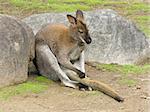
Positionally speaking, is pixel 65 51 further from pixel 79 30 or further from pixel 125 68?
pixel 125 68

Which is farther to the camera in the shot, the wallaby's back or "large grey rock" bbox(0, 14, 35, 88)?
the wallaby's back

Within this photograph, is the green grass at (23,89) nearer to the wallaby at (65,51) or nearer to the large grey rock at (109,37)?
the wallaby at (65,51)

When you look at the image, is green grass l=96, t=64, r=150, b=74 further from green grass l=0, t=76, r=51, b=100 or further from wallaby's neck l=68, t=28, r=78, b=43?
green grass l=0, t=76, r=51, b=100

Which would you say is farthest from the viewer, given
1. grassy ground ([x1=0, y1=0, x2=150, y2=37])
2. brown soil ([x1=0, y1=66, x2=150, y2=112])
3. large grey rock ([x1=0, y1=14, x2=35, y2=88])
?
grassy ground ([x1=0, y1=0, x2=150, y2=37])

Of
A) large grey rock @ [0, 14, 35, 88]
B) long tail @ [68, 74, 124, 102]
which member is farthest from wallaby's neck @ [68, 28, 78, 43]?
large grey rock @ [0, 14, 35, 88]

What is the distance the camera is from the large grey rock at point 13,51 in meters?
9.07

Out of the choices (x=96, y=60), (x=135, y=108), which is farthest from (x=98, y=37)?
(x=135, y=108)

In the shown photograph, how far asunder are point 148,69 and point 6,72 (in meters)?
3.25

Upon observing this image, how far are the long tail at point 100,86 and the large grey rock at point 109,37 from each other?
2.18 m

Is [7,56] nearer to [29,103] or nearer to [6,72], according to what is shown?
[6,72]

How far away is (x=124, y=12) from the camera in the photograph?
22.0 meters

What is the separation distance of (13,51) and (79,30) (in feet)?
→ 4.23

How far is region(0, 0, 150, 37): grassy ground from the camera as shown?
2089 centimetres

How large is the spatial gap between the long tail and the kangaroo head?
27.4 inches
